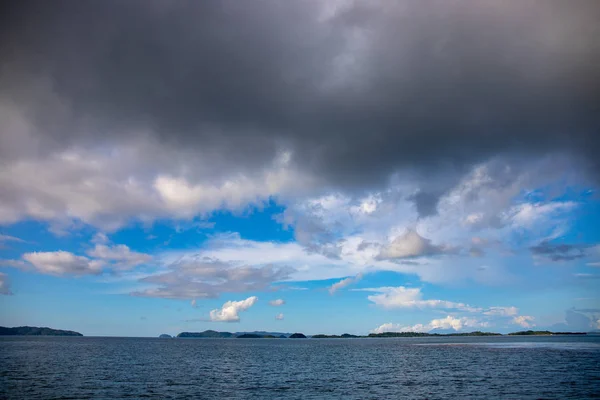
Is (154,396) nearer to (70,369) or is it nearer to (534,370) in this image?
(70,369)

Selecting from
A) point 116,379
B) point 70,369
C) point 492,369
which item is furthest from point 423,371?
point 70,369

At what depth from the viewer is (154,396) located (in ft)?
171

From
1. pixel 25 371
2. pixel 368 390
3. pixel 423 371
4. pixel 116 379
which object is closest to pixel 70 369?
pixel 25 371

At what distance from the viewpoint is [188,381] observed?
222 ft

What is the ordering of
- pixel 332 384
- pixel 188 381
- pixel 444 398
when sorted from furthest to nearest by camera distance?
pixel 188 381, pixel 332 384, pixel 444 398

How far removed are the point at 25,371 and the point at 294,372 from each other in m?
55.1

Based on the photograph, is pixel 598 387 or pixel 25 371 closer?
pixel 598 387

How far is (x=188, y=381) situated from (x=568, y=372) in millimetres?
72841

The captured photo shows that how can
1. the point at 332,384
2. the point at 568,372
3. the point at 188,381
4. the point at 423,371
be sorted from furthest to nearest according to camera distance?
1. the point at 423,371
2. the point at 568,372
3. the point at 188,381
4. the point at 332,384

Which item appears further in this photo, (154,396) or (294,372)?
(294,372)

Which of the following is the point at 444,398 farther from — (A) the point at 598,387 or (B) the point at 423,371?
(B) the point at 423,371

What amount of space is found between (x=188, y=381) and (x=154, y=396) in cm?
1648

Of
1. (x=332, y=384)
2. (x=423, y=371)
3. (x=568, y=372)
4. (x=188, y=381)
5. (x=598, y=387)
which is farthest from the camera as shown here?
(x=423, y=371)

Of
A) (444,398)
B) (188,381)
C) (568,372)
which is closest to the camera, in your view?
(444,398)
